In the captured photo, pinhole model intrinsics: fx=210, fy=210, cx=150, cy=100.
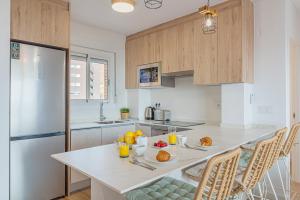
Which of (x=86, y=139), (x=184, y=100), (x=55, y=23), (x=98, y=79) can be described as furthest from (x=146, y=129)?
(x=55, y=23)

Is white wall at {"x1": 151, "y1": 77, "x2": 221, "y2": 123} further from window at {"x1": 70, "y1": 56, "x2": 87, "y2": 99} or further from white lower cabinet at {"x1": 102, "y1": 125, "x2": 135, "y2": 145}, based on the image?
window at {"x1": 70, "y1": 56, "x2": 87, "y2": 99}

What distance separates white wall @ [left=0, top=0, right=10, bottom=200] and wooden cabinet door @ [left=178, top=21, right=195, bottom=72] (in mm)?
2271

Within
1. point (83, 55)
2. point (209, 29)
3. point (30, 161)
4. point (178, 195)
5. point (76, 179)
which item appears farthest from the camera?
point (83, 55)

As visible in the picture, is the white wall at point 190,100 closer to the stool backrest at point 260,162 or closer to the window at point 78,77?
the window at point 78,77

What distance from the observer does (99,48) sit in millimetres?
3852

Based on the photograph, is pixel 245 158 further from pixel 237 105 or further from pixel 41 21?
pixel 41 21

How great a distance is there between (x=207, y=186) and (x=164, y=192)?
28 cm

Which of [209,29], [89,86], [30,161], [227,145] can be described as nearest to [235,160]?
[227,145]

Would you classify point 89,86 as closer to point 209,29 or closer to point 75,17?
point 75,17

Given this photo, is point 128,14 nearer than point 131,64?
Yes

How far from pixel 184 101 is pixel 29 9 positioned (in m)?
2.67

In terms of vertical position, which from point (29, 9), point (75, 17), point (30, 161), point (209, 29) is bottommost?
point (30, 161)

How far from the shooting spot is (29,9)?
7.82 ft

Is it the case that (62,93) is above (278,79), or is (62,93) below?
below
